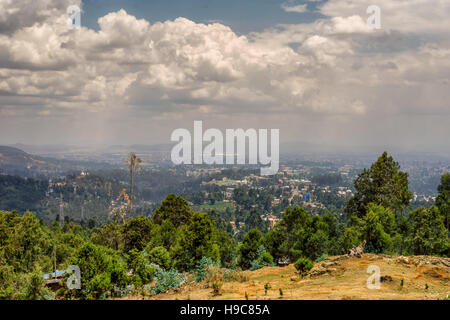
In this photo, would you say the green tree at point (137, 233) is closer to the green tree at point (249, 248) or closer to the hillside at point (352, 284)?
the green tree at point (249, 248)

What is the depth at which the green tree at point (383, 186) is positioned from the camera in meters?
29.8

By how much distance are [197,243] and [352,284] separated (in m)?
12.1

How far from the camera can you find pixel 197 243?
23719 millimetres

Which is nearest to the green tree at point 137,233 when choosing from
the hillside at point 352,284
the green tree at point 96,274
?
the green tree at point 96,274

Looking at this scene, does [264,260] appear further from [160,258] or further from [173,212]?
[173,212]

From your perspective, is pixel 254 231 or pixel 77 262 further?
pixel 254 231

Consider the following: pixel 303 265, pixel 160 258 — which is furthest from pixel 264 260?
pixel 303 265
